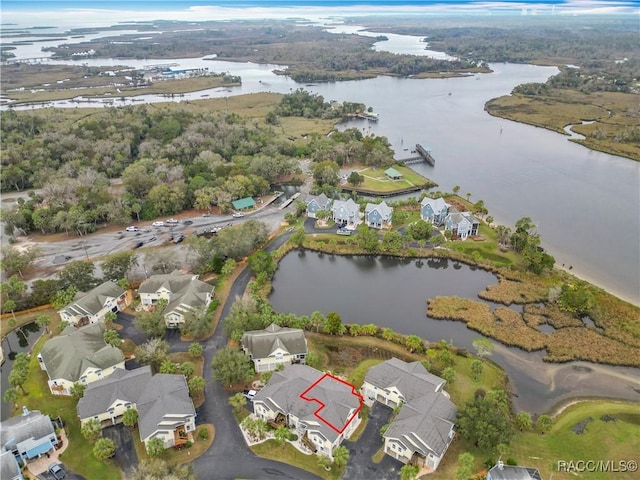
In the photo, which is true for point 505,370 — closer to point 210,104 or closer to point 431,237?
point 431,237

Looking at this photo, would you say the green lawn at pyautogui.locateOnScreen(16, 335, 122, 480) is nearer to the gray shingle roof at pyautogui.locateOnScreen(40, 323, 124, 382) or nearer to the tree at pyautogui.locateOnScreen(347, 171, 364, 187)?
the gray shingle roof at pyautogui.locateOnScreen(40, 323, 124, 382)

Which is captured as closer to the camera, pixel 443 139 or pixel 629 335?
pixel 629 335

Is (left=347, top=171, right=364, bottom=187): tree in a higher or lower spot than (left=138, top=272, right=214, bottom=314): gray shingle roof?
higher

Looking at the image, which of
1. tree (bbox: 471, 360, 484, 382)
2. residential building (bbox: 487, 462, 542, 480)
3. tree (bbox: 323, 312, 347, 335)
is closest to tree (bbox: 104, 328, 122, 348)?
tree (bbox: 323, 312, 347, 335)

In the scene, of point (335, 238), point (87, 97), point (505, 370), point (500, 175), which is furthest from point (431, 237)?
point (87, 97)

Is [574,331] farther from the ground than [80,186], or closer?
closer
